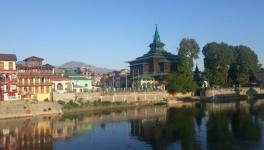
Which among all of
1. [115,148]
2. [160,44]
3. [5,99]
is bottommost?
[115,148]

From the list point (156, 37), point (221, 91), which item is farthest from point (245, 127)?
point (156, 37)

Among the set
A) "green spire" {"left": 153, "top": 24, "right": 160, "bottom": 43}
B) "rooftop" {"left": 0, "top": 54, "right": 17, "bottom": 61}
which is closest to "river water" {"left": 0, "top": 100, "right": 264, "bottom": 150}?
"rooftop" {"left": 0, "top": 54, "right": 17, "bottom": 61}

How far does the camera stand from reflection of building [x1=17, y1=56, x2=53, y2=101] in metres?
82.1

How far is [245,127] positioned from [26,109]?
118 ft

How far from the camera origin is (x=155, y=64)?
12119 centimetres

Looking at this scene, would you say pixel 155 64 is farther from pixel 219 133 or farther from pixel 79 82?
pixel 219 133

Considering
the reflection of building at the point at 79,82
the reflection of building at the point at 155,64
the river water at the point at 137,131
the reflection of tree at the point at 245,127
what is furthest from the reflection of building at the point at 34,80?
the reflection of tree at the point at 245,127

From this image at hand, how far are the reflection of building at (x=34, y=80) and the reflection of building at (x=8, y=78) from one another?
289 cm

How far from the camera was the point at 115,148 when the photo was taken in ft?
148

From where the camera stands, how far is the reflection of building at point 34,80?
3233 inches

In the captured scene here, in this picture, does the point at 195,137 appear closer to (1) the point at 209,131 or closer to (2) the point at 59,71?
(1) the point at 209,131

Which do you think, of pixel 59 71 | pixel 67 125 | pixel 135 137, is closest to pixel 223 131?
pixel 135 137

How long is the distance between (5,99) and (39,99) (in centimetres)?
823

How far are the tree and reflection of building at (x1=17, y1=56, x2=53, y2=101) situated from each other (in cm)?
3127
